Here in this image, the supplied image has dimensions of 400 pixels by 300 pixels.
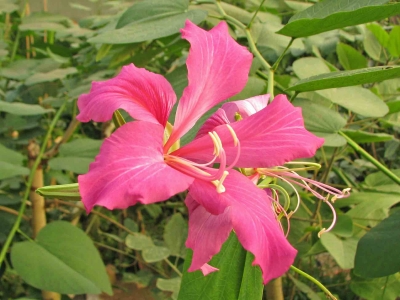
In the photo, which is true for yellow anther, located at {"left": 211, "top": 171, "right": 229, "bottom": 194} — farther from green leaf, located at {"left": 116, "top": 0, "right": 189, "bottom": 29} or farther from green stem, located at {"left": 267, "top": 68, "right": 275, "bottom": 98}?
green leaf, located at {"left": 116, "top": 0, "right": 189, "bottom": 29}

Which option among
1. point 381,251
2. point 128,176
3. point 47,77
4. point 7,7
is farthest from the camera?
point 7,7

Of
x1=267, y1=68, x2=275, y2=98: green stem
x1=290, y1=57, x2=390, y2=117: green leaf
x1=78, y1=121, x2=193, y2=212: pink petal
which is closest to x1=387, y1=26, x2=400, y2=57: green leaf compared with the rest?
x1=290, y1=57, x2=390, y2=117: green leaf

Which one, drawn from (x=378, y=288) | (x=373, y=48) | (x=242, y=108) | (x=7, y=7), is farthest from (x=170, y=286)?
(x=7, y=7)

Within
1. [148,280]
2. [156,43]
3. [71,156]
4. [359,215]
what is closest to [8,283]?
[148,280]

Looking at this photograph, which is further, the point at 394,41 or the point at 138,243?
the point at 138,243

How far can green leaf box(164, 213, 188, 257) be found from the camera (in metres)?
0.86

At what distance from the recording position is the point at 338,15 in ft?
1.25

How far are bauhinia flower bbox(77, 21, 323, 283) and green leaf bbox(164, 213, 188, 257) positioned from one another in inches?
21.6

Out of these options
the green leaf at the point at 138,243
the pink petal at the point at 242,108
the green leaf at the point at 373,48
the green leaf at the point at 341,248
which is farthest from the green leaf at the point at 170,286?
the green leaf at the point at 373,48

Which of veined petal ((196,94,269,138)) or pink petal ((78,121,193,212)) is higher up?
pink petal ((78,121,193,212))

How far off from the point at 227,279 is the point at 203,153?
90mm

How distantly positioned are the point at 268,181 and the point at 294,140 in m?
0.05

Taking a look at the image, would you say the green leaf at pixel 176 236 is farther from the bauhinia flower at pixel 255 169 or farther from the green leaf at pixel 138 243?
the bauhinia flower at pixel 255 169

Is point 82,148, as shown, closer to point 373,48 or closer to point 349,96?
point 349,96
